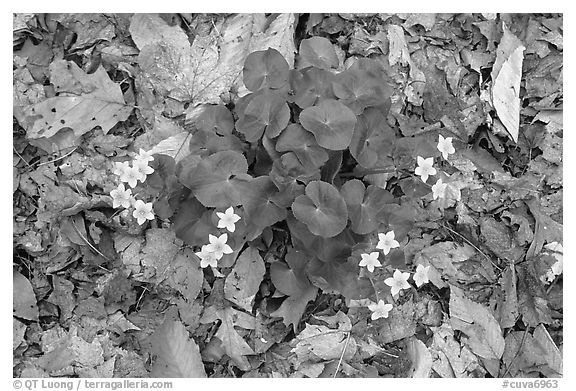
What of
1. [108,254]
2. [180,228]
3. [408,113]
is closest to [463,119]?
[408,113]

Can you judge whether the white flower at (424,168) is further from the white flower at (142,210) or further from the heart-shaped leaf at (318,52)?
the white flower at (142,210)

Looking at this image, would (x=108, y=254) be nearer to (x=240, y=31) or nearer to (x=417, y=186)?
(x=240, y=31)

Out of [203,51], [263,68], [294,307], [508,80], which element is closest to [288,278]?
[294,307]

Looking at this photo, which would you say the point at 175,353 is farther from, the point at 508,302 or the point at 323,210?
the point at 508,302

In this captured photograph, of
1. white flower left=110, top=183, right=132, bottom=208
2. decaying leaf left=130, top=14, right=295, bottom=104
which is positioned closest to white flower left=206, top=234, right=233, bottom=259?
white flower left=110, top=183, right=132, bottom=208

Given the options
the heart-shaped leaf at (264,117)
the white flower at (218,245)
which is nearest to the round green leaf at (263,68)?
the heart-shaped leaf at (264,117)

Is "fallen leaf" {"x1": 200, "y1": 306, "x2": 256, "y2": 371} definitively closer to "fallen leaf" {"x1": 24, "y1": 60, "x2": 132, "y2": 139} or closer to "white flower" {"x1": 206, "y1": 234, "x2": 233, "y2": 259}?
"white flower" {"x1": 206, "y1": 234, "x2": 233, "y2": 259}

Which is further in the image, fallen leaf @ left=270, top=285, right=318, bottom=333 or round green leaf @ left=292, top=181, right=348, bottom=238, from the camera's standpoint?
fallen leaf @ left=270, top=285, right=318, bottom=333
